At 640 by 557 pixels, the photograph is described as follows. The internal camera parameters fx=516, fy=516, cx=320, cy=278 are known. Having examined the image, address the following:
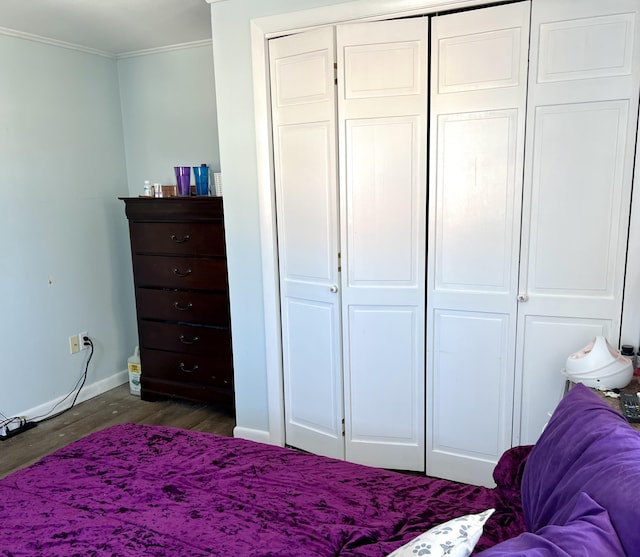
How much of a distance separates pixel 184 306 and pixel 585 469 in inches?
106

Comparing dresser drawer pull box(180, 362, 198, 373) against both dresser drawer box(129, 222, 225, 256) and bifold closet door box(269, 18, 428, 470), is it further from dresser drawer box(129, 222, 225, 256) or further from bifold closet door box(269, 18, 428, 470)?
bifold closet door box(269, 18, 428, 470)

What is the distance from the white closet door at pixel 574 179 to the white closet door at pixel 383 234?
47cm

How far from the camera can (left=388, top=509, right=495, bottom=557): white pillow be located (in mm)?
981

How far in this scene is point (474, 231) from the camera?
230 cm

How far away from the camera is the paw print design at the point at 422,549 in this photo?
3.22ft

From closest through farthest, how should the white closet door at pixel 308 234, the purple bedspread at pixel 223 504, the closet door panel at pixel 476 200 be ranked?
the purple bedspread at pixel 223 504
the closet door panel at pixel 476 200
the white closet door at pixel 308 234

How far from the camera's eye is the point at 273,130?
2.62 m

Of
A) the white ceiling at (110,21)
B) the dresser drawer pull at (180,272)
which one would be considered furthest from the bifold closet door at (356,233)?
the dresser drawer pull at (180,272)

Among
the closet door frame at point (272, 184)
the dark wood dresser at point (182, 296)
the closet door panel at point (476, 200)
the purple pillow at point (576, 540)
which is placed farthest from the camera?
the dark wood dresser at point (182, 296)

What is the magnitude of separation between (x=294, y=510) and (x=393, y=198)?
57.7 inches

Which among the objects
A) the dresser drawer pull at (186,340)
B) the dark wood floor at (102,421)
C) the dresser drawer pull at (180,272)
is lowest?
the dark wood floor at (102,421)

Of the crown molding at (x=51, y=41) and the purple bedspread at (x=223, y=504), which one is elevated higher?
the crown molding at (x=51, y=41)

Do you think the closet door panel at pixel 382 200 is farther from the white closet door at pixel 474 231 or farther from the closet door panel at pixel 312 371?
the closet door panel at pixel 312 371

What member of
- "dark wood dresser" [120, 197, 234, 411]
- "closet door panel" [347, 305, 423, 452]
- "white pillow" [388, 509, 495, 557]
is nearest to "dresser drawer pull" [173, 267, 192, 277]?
"dark wood dresser" [120, 197, 234, 411]
